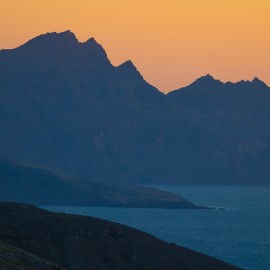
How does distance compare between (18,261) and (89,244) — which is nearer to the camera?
(18,261)

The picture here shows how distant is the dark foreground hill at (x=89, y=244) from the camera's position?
487 feet

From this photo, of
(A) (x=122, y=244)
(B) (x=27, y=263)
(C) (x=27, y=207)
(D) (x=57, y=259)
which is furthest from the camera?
(C) (x=27, y=207)

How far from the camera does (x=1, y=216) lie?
159250mm

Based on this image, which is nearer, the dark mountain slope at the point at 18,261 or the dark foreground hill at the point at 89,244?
the dark mountain slope at the point at 18,261

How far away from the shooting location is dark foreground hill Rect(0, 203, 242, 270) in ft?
487

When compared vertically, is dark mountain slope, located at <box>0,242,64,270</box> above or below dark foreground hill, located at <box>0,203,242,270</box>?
below

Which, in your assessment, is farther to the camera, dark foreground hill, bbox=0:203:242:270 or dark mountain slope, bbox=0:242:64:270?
dark foreground hill, bbox=0:203:242:270

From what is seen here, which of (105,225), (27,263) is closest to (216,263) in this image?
(105,225)

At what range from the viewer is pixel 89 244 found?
505 feet

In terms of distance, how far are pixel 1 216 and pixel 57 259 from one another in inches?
623

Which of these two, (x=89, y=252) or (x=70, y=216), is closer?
(x=89, y=252)

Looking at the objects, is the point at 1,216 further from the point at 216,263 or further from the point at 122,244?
the point at 216,263

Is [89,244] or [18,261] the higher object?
[89,244]

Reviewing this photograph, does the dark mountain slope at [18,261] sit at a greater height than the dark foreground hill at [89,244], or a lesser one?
lesser
